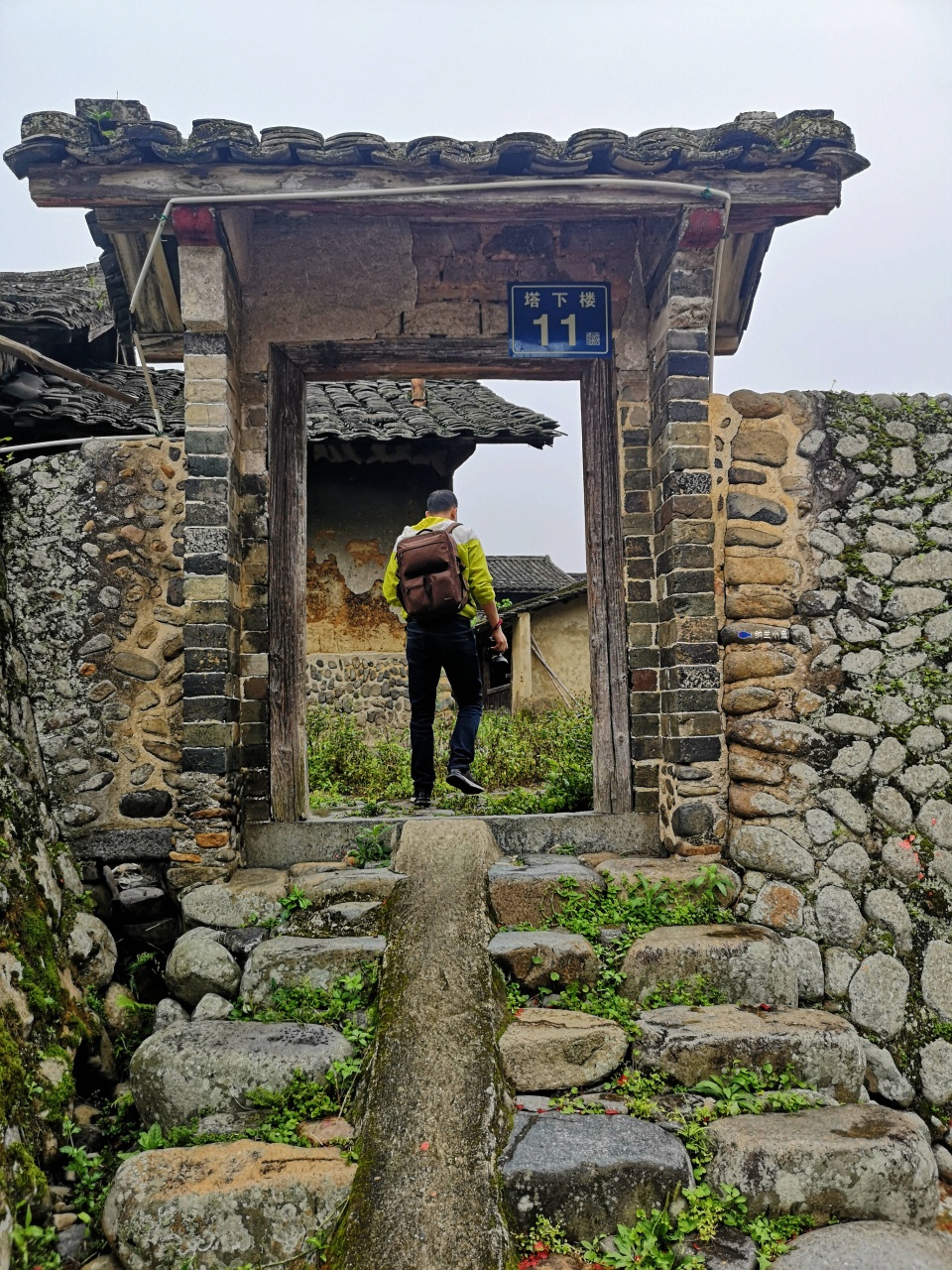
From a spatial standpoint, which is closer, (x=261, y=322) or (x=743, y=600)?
(x=743, y=600)

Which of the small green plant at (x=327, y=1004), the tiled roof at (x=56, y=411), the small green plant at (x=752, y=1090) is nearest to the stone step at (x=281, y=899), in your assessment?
the small green plant at (x=327, y=1004)

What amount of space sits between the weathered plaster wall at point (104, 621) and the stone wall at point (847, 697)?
2660 millimetres

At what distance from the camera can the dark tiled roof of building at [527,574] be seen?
66.6 ft

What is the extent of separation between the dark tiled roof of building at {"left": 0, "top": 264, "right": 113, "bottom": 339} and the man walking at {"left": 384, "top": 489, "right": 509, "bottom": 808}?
4639mm

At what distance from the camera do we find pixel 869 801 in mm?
4242

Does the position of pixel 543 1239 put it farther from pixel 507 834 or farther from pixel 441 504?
pixel 441 504

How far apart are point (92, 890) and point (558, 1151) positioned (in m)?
2.58

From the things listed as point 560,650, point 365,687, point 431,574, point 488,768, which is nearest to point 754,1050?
point 431,574

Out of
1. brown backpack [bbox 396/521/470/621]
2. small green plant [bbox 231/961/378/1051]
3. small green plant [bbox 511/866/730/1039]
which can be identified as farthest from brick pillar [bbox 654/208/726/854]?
small green plant [bbox 231/961/378/1051]

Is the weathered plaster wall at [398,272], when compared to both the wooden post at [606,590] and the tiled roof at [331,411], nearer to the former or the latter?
the wooden post at [606,590]

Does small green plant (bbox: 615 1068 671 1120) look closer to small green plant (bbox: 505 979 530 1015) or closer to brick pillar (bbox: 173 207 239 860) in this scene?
small green plant (bbox: 505 979 530 1015)

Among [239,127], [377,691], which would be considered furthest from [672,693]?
[377,691]

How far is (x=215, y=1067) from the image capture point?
3.12m

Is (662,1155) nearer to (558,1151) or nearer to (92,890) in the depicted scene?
(558,1151)
